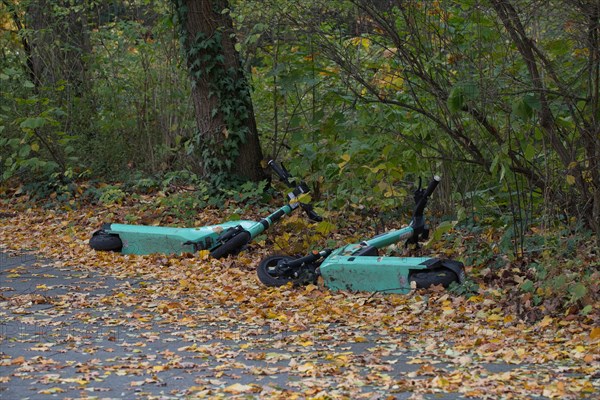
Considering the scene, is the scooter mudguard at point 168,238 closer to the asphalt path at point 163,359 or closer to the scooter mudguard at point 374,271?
the scooter mudguard at point 374,271

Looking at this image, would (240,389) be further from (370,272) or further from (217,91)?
(217,91)

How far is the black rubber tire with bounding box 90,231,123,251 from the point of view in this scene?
419 inches

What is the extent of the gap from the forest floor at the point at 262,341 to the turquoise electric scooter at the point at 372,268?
12 cm

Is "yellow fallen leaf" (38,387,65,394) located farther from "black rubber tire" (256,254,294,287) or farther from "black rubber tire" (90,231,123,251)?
"black rubber tire" (90,231,123,251)

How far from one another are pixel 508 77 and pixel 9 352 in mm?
4329

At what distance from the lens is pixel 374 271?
→ 8039mm

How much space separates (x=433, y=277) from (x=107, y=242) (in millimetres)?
4231

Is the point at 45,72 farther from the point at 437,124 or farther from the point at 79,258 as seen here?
the point at 437,124

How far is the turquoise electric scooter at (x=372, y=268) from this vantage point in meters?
7.90

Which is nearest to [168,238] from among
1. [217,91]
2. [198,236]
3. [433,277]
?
[198,236]

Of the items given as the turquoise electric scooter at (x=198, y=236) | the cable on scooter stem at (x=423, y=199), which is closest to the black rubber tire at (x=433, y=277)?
the cable on scooter stem at (x=423, y=199)

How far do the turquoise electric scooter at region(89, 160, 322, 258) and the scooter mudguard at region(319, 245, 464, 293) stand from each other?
1.51 metres

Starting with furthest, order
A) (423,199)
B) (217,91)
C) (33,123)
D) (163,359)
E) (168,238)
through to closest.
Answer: (33,123) < (217,91) < (168,238) < (423,199) < (163,359)

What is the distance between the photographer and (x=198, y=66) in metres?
12.7
